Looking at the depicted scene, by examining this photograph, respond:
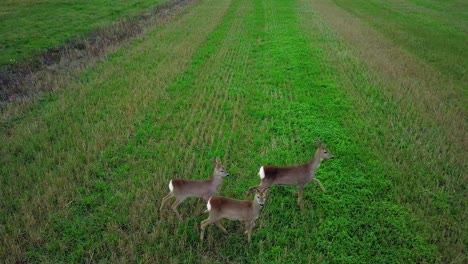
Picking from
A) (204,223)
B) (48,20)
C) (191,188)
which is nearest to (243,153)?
(191,188)

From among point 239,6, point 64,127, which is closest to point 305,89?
point 64,127

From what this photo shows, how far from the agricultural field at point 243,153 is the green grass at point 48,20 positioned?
5.20m

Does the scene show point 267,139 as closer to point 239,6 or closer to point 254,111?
point 254,111

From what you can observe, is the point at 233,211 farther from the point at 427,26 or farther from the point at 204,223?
the point at 427,26

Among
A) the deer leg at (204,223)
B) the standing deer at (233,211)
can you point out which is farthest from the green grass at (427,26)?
the deer leg at (204,223)

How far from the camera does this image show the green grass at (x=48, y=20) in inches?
811

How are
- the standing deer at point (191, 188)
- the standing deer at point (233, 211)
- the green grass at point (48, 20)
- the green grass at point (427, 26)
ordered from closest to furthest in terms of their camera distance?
1. the standing deer at point (233, 211)
2. the standing deer at point (191, 188)
3. the green grass at point (427, 26)
4. the green grass at point (48, 20)

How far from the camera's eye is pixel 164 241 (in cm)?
723

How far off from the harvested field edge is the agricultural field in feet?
3.00

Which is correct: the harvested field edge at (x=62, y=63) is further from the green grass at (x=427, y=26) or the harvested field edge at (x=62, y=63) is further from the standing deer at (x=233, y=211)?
the green grass at (x=427, y=26)

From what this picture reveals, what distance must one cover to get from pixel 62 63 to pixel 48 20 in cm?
982

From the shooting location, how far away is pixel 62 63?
18672 mm

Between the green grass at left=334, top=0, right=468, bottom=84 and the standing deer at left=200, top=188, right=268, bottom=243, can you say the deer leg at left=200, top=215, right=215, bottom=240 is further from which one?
the green grass at left=334, top=0, right=468, bottom=84

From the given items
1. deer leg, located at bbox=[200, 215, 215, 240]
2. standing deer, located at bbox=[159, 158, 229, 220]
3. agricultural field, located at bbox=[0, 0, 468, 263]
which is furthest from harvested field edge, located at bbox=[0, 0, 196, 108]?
deer leg, located at bbox=[200, 215, 215, 240]
